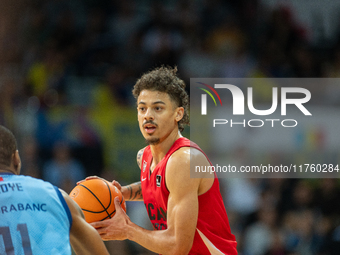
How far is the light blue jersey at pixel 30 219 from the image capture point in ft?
8.99

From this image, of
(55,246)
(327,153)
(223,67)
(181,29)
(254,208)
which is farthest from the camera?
(181,29)

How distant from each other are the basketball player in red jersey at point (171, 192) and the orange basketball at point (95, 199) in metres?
0.11

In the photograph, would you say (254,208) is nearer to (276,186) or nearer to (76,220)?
(276,186)

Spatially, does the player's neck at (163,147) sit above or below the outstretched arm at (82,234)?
above

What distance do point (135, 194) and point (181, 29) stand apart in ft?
16.8

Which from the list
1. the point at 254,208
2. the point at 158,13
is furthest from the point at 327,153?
the point at 158,13

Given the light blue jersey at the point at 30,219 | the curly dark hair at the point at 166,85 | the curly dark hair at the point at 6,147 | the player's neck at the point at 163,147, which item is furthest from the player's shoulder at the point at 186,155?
the curly dark hair at the point at 6,147

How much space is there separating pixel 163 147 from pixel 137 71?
178 inches

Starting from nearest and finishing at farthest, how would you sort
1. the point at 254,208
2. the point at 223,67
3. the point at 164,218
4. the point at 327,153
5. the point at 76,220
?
1. the point at 76,220
2. the point at 164,218
3. the point at 254,208
4. the point at 327,153
5. the point at 223,67

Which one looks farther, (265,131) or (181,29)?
(181,29)

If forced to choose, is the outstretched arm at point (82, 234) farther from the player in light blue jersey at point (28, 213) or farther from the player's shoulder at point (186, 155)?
the player's shoulder at point (186, 155)

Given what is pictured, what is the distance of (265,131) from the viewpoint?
7.75 m

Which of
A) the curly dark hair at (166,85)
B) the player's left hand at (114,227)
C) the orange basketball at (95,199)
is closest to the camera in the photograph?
the player's left hand at (114,227)

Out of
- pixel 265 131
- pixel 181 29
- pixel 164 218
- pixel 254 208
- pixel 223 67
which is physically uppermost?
pixel 181 29
